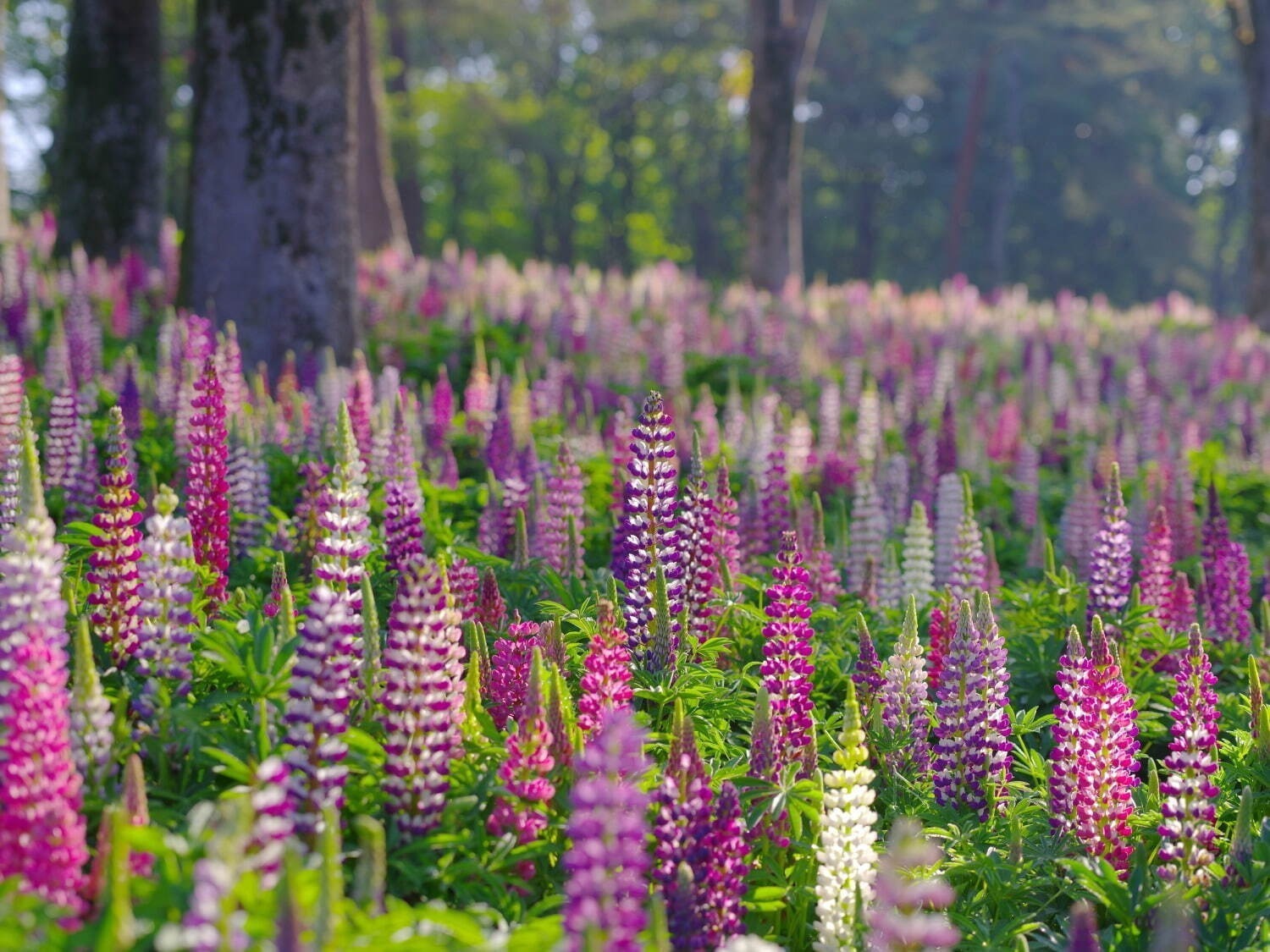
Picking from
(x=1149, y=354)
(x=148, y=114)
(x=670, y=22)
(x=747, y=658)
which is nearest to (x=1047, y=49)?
(x=670, y=22)

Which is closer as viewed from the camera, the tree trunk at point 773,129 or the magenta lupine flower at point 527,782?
the magenta lupine flower at point 527,782

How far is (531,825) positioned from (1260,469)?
8.10 metres

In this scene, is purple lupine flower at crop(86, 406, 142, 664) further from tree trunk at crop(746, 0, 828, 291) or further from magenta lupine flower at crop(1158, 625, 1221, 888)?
tree trunk at crop(746, 0, 828, 291)

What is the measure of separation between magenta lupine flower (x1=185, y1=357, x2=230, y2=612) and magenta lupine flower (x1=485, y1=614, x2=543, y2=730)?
3.71 ft

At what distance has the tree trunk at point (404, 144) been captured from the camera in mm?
34062

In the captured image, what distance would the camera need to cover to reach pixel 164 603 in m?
3.48

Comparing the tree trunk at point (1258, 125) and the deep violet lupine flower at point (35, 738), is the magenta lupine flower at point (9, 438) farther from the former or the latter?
the tree trunk at point (1258, 125)

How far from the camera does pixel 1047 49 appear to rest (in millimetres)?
48750

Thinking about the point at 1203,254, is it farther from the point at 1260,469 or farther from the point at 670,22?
the point at 1260,469

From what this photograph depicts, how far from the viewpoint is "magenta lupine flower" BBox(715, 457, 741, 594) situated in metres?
5.04

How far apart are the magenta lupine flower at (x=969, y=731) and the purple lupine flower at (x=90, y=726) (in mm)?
2561

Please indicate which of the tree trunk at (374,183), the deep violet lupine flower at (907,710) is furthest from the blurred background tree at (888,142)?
the deep violet lupine flower at (907,710)

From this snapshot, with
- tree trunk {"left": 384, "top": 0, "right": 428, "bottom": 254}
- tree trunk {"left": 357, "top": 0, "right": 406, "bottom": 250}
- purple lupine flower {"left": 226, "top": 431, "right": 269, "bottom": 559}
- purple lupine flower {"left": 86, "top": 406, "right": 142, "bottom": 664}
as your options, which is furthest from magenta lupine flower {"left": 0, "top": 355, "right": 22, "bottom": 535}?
tree trunk {"left": 384, "top": 0, "right": 428, "bottom": 254}

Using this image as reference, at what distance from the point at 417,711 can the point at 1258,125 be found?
66.4 feet
